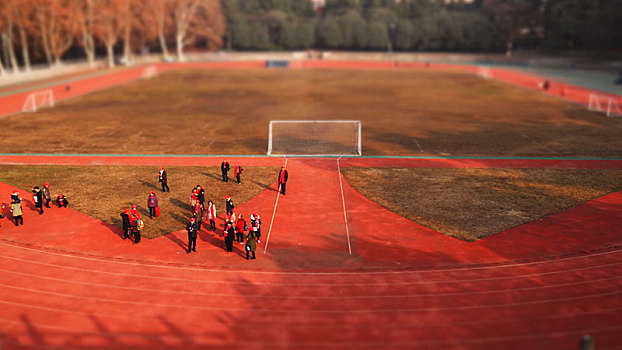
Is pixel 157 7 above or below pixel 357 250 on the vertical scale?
above

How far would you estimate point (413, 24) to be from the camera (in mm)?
128375

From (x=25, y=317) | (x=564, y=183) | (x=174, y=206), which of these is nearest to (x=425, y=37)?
(x=564, y=183)

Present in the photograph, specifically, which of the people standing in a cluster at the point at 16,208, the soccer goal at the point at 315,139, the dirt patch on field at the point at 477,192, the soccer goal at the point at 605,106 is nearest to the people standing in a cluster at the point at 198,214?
the people standing in a cluster at the point at 16,208

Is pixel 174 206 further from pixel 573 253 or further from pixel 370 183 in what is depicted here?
pixel 573 253

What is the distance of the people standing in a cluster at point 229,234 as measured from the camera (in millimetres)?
17891

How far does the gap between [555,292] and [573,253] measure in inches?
137

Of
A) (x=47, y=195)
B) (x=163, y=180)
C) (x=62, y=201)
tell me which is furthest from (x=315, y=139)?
(x=47, y=195)

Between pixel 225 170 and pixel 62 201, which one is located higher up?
pixel 225 170

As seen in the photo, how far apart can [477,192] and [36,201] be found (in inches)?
803

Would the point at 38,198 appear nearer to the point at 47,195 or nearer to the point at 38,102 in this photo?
the point at 47,195

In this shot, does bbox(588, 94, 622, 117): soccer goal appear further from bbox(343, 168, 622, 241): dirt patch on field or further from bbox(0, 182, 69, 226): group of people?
bbox(0, 182, 69, 226): group of people

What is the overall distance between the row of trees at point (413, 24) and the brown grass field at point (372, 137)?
51.7m

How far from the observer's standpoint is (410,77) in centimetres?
8031

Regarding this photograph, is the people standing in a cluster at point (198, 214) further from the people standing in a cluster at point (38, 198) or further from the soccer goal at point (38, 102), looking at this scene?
the soccer goal at point (38, 102)
